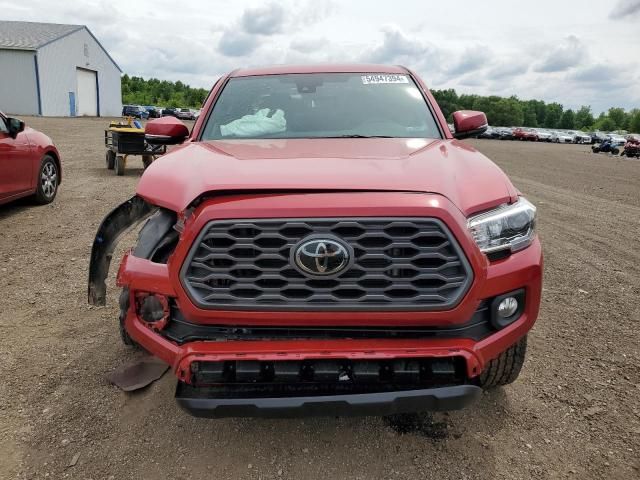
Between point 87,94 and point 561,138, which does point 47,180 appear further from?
point 561,138

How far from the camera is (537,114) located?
126250 mm

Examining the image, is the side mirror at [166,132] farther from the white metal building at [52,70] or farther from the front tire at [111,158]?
the white metal building at [52,70]

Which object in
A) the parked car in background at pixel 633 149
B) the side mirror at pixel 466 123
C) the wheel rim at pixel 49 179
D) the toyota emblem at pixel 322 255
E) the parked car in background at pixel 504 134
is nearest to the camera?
the toyota emblem at pixel 322 255

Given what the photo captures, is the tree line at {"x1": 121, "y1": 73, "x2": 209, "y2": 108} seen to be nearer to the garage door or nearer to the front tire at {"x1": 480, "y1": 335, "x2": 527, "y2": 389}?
the garage door

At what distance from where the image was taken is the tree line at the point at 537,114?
347 feet

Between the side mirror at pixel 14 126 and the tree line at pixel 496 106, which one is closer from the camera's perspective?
the side mirror at pixel 14 126

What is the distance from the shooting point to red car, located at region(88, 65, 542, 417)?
2.04 meters

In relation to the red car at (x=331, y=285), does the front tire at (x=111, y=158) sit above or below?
below

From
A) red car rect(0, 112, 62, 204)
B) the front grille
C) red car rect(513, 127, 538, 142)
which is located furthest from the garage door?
the front grille

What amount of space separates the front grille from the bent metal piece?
2.56 ft

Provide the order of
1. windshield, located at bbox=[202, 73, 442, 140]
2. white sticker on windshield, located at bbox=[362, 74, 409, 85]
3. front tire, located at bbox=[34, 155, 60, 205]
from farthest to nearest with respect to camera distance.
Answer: front tire, located at bbox=[34, 155, 60, 205] → white sticker on windshield, located at bbox=[362, 74, 409, 85] → windshield, located at bbox=[202, 73, 442, 140]

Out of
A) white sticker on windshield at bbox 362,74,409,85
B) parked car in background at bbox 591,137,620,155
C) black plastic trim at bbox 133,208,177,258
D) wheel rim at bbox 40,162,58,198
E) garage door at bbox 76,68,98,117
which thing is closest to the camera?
black plastic trim at bbox 133,208,177,258

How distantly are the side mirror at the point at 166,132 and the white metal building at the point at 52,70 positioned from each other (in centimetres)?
3793

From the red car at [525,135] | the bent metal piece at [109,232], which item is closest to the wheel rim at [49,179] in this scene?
the bent metal piece at [109,232]
